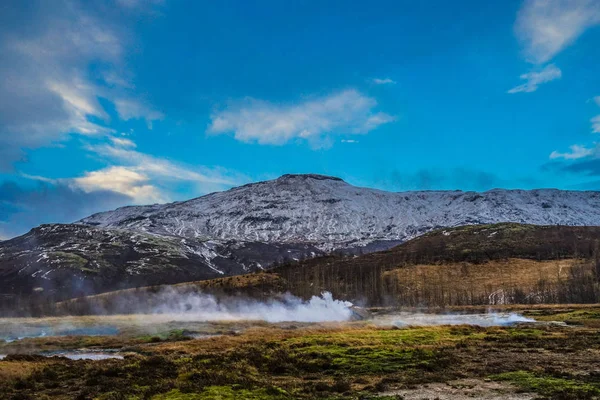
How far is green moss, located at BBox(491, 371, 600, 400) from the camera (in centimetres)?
2386

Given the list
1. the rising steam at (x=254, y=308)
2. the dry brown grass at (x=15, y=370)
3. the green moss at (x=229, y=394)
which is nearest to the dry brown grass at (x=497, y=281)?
the rising steam at (x=254, y=308)

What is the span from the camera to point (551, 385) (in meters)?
27.0

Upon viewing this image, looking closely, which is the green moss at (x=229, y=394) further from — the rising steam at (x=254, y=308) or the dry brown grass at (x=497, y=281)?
the dry brown grass at (x=497, y=281)

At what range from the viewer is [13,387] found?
33.4 metres

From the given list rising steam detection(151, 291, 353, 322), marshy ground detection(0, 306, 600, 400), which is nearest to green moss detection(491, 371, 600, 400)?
marshy ground detection(0, 306, 600, 400)

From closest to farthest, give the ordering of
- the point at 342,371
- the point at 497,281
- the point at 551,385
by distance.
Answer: the point at 551,385 → the point at 342,371 → the point at 497,281

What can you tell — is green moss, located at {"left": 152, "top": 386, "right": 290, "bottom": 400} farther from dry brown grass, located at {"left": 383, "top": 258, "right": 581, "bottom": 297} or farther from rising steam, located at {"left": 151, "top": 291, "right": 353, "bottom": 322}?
dry brown grass, located at {"left": 383, "top": 258, "right": 581, "bottom": 297}

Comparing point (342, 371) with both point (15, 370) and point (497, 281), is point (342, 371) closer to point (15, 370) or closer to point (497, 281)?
point (15, 370)

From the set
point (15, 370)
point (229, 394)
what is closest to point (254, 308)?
point (15, 370)

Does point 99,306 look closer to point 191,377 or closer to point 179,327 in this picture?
point 179,327

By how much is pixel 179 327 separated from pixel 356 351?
5410 centimetres

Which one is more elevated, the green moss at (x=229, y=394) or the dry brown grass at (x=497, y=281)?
the dry brown grass at (x=497, y=281)

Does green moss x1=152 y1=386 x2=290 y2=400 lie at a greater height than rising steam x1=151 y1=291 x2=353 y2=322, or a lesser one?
greater

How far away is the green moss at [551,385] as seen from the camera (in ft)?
78.3
